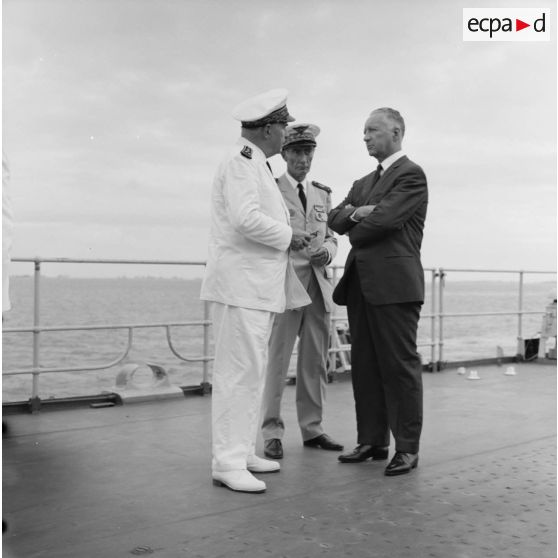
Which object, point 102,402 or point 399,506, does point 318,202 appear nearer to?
point 399,506

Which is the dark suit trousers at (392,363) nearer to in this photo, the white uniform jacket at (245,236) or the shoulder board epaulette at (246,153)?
the white uniform jacket at (245,236)

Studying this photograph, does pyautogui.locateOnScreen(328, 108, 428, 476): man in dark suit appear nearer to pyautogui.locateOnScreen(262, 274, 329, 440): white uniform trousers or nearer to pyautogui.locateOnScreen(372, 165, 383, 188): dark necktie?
pyautogui.locateOnScreen(372, 165, 383, 188): dark necktie

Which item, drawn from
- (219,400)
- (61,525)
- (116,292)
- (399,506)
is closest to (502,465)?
(399,506)

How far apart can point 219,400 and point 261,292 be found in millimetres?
442

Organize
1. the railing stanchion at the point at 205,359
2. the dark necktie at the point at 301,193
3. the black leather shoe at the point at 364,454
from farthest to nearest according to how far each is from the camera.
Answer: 1. the railing stanchion at the point at 205,359
2. the dark necktie at the point at 301,193
3. the black leather shoe at the point at 364,454

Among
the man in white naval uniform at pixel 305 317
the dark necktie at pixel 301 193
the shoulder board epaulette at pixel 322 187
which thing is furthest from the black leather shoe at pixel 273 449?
the shoulder board epaulette at pixel 322 187

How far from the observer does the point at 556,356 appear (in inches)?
297

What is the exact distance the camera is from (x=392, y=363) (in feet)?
10.6

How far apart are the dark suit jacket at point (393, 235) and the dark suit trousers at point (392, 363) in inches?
3.3

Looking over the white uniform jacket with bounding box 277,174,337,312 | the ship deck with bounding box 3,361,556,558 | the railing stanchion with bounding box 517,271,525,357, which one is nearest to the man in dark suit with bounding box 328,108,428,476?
the ship deck with bounding box 3,361,556,558

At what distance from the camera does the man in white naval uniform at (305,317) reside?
3.61 metres

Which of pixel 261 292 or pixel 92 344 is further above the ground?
pixel 261 292

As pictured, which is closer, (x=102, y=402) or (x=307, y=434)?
(x=307, y=434)

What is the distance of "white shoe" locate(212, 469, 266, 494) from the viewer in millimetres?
2805
